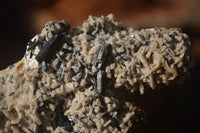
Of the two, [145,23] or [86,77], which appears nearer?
[86,77]

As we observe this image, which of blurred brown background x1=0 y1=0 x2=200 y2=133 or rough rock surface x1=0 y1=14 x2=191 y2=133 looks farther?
blurred brown background x1=0 y1=0 x2=200 y2=133

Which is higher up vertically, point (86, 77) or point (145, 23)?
point (145, 23)

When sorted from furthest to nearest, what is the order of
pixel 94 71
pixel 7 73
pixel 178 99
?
pixel 178 99
pixel 7 73
pixel 94 71

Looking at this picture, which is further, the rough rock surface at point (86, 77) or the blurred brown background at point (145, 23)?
the blurred brown background at point (145, 23)

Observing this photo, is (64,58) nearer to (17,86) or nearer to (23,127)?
(17,86)

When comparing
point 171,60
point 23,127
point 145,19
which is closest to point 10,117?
point 23,127
